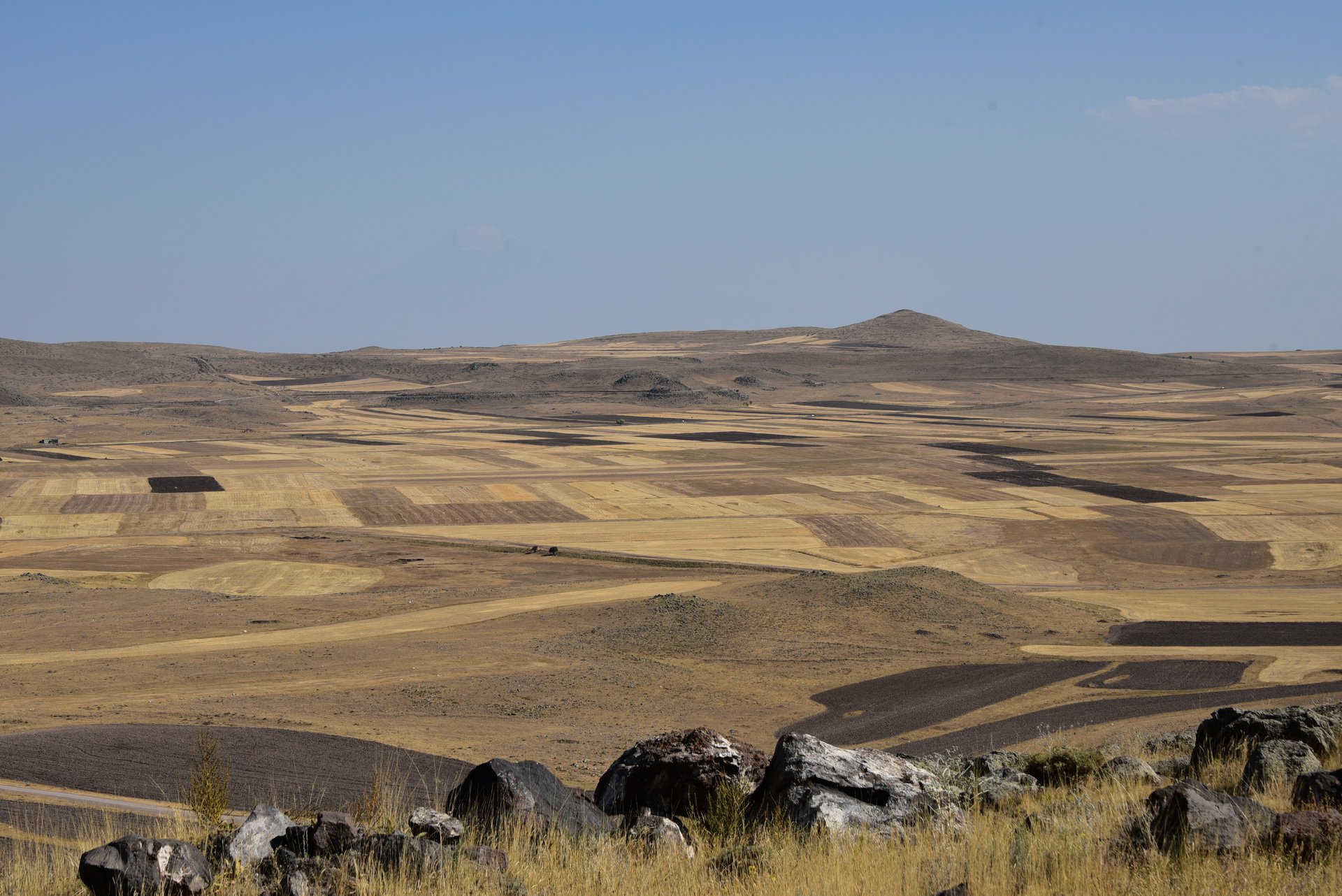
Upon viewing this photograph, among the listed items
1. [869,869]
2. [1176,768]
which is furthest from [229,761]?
[1176,768]

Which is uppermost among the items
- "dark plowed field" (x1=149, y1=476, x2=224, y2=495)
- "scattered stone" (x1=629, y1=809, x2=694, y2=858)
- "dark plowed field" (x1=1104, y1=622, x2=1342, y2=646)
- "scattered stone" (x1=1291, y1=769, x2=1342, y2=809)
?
"scattered stone" (x1=1291, y1=769, x2=1342, y2=809)

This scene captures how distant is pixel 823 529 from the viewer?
62469mm

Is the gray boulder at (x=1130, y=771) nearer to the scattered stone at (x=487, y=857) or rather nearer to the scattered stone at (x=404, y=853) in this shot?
the scattered stone at (x=487, y=857)

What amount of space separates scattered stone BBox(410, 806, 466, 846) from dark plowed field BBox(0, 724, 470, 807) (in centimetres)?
649

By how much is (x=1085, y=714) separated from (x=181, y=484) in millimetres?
66687

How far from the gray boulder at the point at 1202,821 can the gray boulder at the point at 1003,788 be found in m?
2.82

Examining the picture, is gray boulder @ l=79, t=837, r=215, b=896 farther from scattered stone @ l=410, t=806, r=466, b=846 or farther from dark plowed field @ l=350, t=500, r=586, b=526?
dark plowed field @ l=350, t=500, r=586, b=526

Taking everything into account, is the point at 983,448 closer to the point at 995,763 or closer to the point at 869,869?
the point at 995,763

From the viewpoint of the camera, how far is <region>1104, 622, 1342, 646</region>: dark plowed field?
35.9 metres

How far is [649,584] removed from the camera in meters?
45.1

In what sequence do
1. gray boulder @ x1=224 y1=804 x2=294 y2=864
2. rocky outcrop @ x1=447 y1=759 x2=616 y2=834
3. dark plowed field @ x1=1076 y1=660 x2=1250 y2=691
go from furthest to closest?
dark plowed field @ x1=1076 y1=660 x2=1250 y2=691, rocky outcrop @ x1=447 y1=759 x2=616 y2=834, gray boulder @ x1=224 y1=804 x2=294 y2=864

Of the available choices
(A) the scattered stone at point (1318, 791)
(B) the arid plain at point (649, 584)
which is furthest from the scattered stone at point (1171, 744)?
(B) the arid plain at point (649, 584)

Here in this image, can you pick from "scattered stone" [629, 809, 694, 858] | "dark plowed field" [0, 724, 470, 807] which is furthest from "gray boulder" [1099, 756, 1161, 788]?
"dark plowed field" [0, 724, 470, 807]

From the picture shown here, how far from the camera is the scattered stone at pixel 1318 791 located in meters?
9.78
